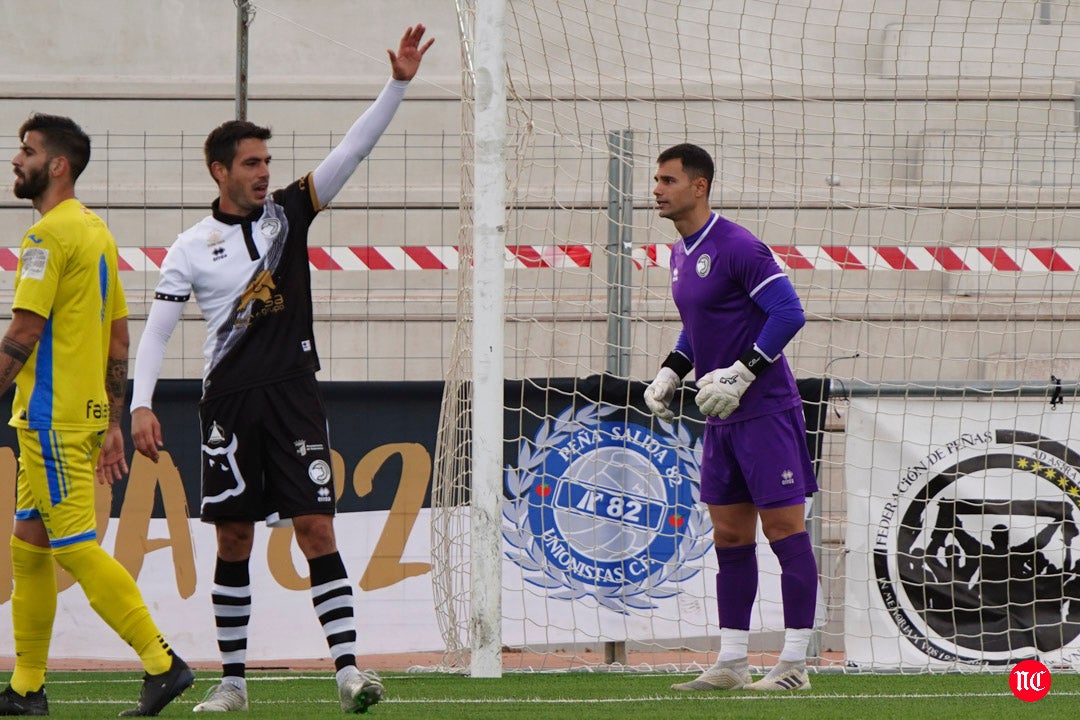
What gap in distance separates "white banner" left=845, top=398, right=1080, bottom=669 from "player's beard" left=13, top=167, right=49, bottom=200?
155 inches

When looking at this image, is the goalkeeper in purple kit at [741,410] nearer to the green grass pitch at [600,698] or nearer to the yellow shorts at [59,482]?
the green grass pitch at [600,698]

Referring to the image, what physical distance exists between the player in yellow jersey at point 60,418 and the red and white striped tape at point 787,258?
4.42 meters

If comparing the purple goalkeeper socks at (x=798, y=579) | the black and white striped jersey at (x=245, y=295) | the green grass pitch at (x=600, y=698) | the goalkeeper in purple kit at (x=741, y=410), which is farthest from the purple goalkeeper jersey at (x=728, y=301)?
the black and white striped jersey at (x=245, y=295)

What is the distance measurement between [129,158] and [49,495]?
7030 mm

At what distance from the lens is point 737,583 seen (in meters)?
5.36

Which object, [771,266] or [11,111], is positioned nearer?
[771,266]

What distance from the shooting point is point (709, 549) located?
22.6 feet

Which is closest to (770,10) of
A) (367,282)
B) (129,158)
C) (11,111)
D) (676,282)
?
(367,282)

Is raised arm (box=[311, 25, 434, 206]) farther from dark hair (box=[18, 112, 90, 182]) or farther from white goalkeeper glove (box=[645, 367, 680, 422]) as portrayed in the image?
white goalkeeper glove (box=[645, 367, 680, 422])

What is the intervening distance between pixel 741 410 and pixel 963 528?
2039 millimetres

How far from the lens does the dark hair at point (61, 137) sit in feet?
15.1

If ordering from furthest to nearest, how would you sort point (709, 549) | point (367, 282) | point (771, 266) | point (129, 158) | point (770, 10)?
1. point (770, 10)
2. point (129, 158)
3. point (367, 282)
4. point (709, 549)
5. point (771, 266)

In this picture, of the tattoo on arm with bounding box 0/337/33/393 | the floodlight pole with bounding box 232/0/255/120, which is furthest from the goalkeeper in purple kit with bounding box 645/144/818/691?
the floodlight pole with bounding box 232/0/255/120

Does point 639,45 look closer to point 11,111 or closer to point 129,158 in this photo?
point 129,158
